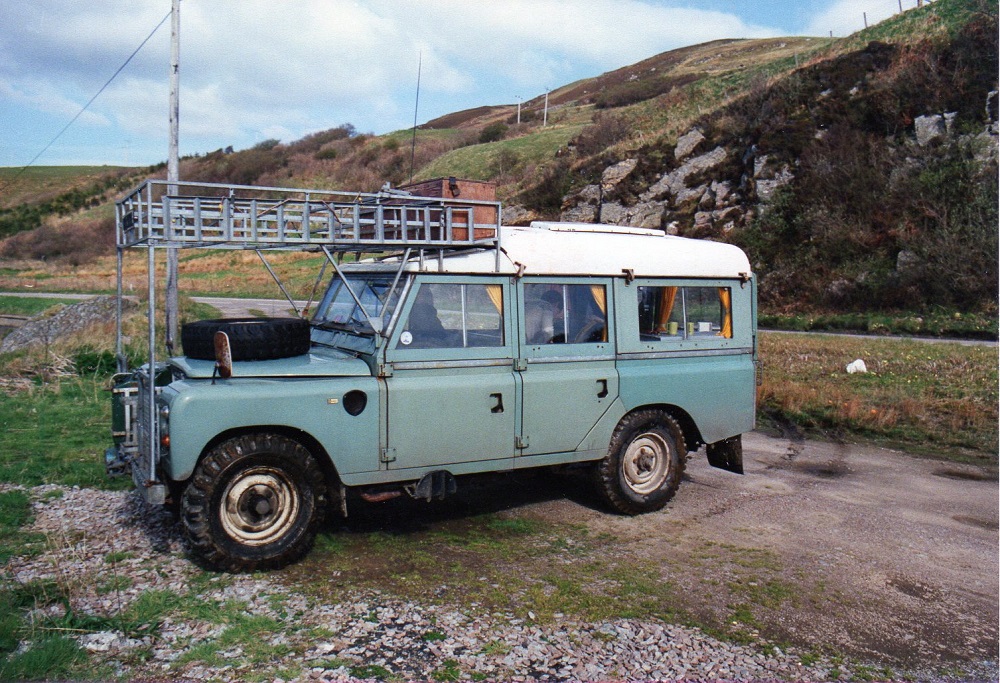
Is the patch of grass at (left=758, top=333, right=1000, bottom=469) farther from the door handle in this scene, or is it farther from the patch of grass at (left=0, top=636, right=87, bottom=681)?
the patch of grass at (left=0, top=636, right=87, bottom=681)

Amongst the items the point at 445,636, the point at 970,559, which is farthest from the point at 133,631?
the point at 970,559

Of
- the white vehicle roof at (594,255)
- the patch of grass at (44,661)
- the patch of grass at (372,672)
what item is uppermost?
the white vehicle roof at (594,255)

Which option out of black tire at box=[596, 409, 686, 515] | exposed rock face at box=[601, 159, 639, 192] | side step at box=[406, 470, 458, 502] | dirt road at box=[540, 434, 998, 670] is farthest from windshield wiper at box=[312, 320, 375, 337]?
exposed rock face at box=[601, 159, 639, 192]

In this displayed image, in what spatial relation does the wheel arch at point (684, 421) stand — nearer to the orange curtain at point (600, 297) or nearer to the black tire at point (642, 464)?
the black tire at point (642, 464)

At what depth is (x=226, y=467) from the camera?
5.32 m

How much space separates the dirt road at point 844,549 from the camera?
4.96 metres

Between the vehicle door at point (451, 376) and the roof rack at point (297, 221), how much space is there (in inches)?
16.8

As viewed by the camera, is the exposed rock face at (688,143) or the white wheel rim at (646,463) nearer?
the white wheel rim at (646,463)

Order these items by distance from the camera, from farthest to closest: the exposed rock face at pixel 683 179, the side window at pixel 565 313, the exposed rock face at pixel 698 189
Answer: the exposed rock face at pixel 683 179
the exposed rock face at pixel 698 189
the side window at pixel 565 313

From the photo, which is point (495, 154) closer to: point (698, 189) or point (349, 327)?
point (698, 189)

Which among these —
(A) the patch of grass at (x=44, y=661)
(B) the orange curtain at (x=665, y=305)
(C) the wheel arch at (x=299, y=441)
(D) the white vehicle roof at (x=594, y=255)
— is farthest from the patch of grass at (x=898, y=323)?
(A) the patch of grass at (x=44, y=661)

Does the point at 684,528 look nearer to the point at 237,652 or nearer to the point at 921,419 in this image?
the point at 237,652

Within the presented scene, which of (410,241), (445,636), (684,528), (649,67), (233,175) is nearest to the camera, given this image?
(445,636)

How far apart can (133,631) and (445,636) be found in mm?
1794
